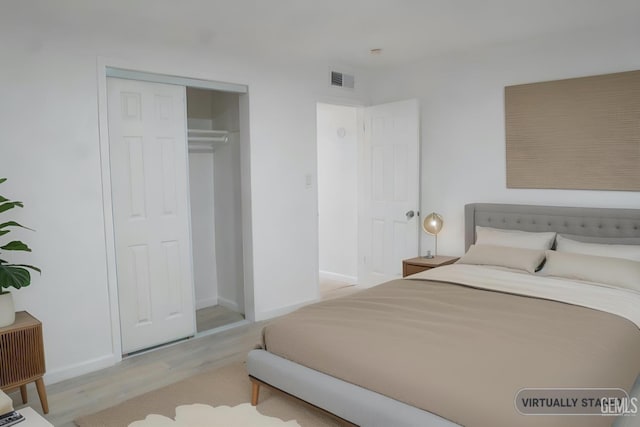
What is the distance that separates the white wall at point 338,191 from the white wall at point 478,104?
0.67 m

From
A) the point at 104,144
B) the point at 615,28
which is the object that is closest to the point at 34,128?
the point at 104,144

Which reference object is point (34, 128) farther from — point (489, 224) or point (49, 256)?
point (489, 224)

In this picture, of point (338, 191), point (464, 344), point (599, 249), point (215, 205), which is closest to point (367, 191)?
point (338, 191)

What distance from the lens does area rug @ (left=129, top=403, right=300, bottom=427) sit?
2570 mm

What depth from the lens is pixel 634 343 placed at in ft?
7.89

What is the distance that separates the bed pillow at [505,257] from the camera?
3.49 meters

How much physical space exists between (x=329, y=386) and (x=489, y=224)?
2584mm

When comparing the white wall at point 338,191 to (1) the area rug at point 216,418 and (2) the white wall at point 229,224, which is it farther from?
(1) the area rug at point 216,418

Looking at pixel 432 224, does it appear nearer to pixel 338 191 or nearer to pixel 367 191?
pixel 367 191

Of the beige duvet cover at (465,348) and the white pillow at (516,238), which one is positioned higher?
the white pillow at (516,238)

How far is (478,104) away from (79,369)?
13.1 feet

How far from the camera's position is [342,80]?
4875 millimetres

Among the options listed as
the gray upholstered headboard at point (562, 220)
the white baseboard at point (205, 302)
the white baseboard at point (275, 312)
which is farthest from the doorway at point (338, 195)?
the gray upholstered headboard at point (562, 220)

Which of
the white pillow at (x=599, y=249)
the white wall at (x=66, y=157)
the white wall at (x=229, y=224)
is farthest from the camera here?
the white wall at (x=229, y=224)
